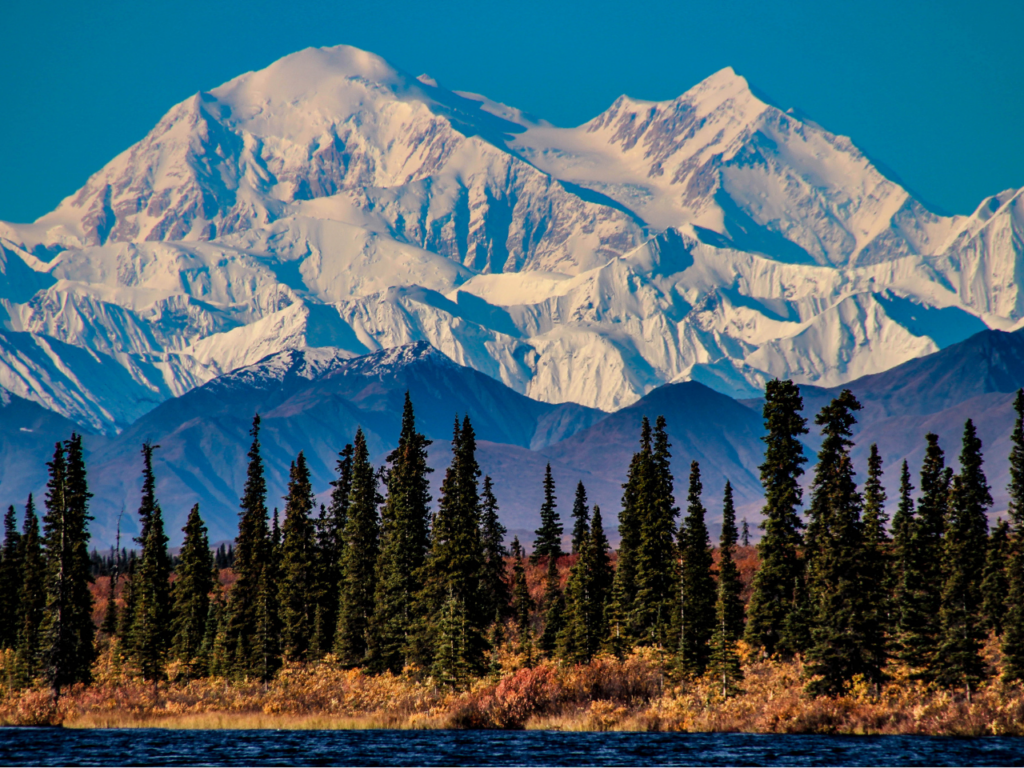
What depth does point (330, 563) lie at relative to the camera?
320ft

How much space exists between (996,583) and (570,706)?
103ft

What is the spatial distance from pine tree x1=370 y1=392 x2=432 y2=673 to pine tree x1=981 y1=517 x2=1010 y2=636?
115ft

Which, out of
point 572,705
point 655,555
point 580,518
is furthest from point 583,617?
point 580,518

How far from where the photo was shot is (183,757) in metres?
51.2

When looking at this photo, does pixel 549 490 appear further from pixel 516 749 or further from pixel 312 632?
pixel 516 749

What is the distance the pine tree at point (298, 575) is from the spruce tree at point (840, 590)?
4103 centimetres

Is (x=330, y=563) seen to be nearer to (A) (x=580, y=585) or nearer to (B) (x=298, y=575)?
(B) (x=298, y=575)

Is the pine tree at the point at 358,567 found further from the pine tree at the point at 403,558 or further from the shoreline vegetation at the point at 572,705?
the shoreline vegetation at the point at 572,705

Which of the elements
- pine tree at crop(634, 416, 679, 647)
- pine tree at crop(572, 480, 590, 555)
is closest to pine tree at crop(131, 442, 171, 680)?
pine tree at crop(634, 416, 679, 647)

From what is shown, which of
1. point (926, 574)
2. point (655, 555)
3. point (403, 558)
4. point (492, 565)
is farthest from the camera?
point (492, 565)

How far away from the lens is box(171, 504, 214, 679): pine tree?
9825cm

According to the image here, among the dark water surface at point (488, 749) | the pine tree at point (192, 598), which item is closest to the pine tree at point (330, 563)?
the pine tree at point (192, 598)

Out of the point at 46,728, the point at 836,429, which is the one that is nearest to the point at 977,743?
the point at 836,429

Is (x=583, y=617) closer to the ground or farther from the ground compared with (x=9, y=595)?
closer to the ground
